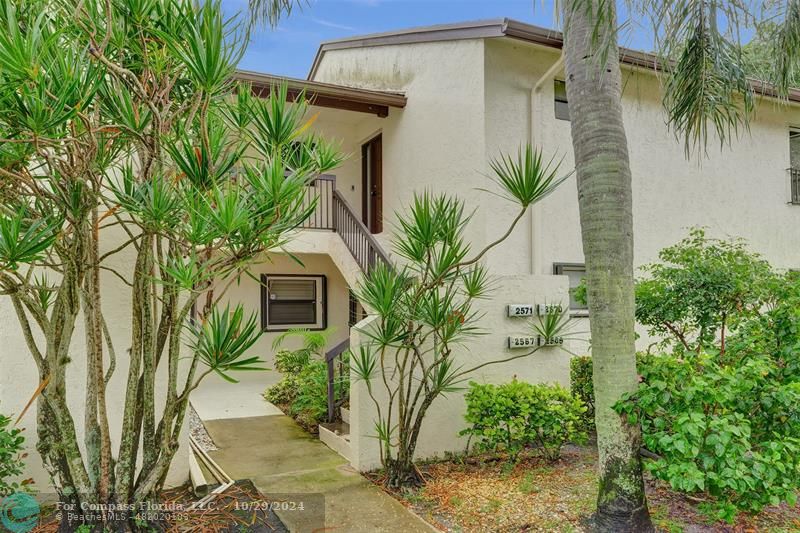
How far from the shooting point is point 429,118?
950cm

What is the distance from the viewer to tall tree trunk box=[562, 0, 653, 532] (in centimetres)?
427

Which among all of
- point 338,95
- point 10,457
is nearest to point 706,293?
point 338,95

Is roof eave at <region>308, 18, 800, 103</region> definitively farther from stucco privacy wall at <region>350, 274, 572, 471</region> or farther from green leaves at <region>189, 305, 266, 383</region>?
green leaves at <region>189, 305, 266, 383</region>

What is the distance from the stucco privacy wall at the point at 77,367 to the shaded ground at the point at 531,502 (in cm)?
281

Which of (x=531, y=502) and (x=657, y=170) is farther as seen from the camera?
(x=657, y=170)

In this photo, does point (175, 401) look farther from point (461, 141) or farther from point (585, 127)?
point (461, 141)

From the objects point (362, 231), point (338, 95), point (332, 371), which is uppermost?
point (338, 95)

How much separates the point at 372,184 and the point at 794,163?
9.73 m

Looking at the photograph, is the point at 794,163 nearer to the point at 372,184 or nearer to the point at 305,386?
the point at 372,184

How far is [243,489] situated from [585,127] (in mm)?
4836

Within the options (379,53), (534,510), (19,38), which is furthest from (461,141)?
(19,38)

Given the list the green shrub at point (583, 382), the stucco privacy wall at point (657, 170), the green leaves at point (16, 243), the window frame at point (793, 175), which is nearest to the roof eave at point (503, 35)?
the stucco privacy wall at point (657, 170)

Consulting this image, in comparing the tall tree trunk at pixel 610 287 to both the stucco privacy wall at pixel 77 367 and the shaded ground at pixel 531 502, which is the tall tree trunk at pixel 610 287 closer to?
the shaded ground at pixel 531 502

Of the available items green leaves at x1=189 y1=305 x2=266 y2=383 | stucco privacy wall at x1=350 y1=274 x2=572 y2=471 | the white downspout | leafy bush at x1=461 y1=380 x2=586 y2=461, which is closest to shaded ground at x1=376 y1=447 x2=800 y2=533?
leafy bush at x1=461 y1=380 x2=586 y2=461
